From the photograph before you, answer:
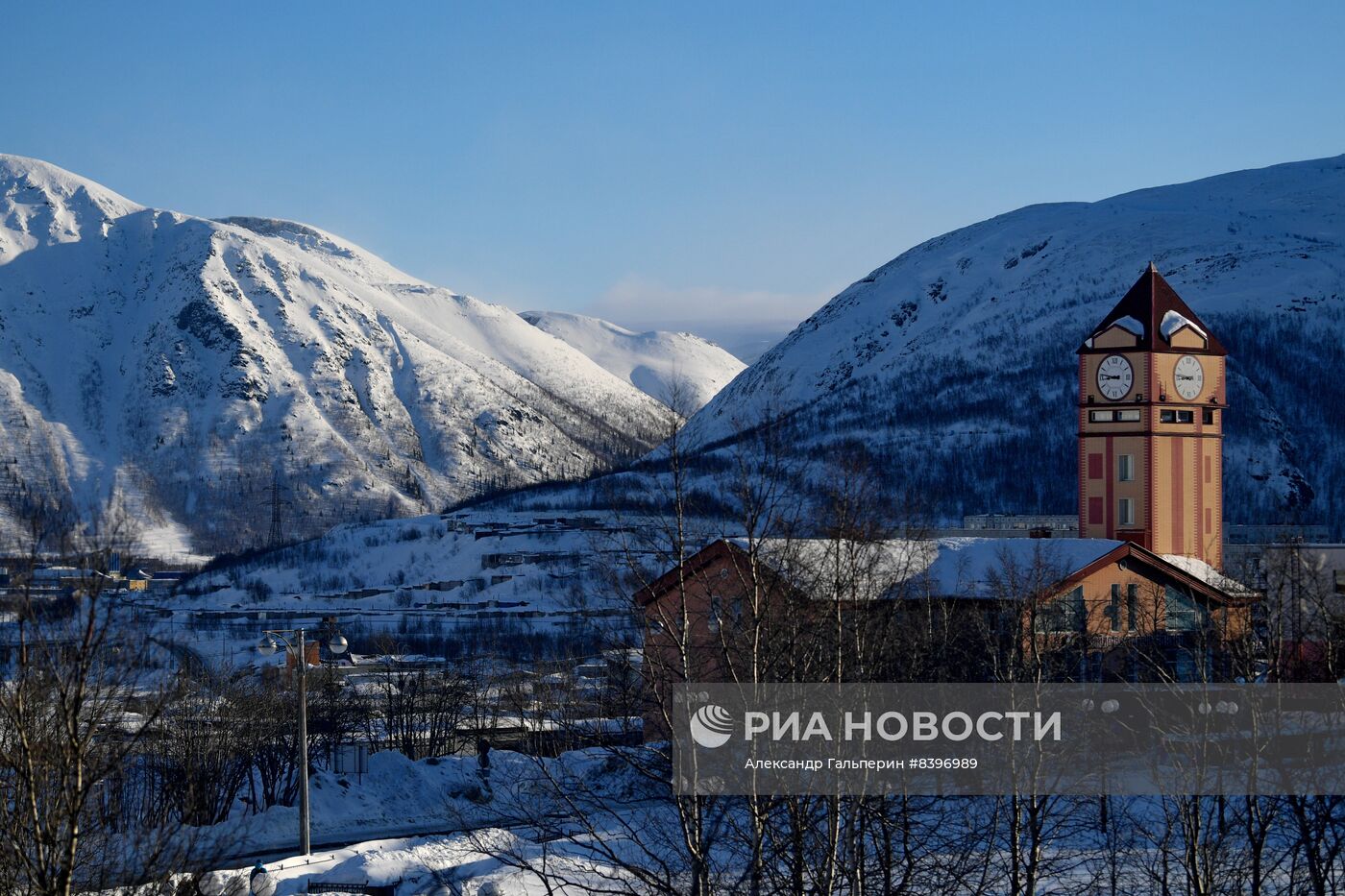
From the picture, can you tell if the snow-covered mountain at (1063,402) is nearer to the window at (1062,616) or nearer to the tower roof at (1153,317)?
the tower roof at (1153,317)

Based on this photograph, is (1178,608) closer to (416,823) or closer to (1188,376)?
(1188,376)

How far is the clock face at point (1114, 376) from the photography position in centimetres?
5925

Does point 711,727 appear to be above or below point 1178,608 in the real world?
above

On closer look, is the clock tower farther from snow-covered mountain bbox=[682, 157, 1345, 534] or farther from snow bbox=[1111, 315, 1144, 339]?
snow-covered mountain bbox=[682, 157, 1345, 534]

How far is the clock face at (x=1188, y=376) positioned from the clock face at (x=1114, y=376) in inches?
78.0

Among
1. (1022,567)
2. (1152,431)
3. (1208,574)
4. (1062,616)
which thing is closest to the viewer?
(1062,616)

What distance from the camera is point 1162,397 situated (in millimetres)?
58969

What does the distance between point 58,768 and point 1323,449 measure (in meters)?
153

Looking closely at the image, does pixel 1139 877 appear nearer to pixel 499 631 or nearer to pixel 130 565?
pixel 130 565

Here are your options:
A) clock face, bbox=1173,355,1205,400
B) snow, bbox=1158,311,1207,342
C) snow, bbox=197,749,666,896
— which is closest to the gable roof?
snow, bbox=197,749,666,896

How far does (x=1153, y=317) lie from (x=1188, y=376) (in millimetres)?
2924

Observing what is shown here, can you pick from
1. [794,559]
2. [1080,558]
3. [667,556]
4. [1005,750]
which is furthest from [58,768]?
[1080,558]

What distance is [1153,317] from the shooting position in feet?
195

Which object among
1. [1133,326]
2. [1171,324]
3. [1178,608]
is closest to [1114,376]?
[1133,326]
